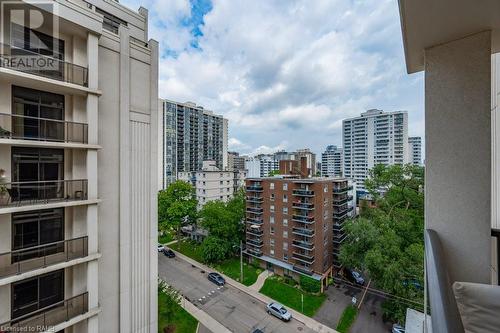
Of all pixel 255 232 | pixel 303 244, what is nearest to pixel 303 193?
pixel 303 244

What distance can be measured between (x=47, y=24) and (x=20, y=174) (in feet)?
7.49

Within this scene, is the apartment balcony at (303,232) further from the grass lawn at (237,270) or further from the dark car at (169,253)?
the dark car at (169,253)

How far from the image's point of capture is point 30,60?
3143 millimetres

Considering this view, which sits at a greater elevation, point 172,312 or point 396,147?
point 396,147

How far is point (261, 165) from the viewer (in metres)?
46.0

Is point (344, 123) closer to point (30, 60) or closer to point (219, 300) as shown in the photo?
point (219, 300)

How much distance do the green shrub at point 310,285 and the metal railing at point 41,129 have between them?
39.8 ft

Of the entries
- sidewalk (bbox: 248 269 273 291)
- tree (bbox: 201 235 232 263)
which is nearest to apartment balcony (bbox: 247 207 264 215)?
tree (bbox: 201 235 232 263)

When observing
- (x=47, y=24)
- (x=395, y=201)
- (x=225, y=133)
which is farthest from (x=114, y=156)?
(x=225, y=133)

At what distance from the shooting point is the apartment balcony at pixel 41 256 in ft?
9.71

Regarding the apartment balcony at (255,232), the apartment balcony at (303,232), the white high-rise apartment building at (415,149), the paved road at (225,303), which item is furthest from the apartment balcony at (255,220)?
the white high-rise apartment building at (415,149)

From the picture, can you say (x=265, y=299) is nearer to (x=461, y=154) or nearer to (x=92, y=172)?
(x=92, y=172)

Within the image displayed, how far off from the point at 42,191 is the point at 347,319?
1179 centimetres

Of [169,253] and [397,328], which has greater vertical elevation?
[169,253]
